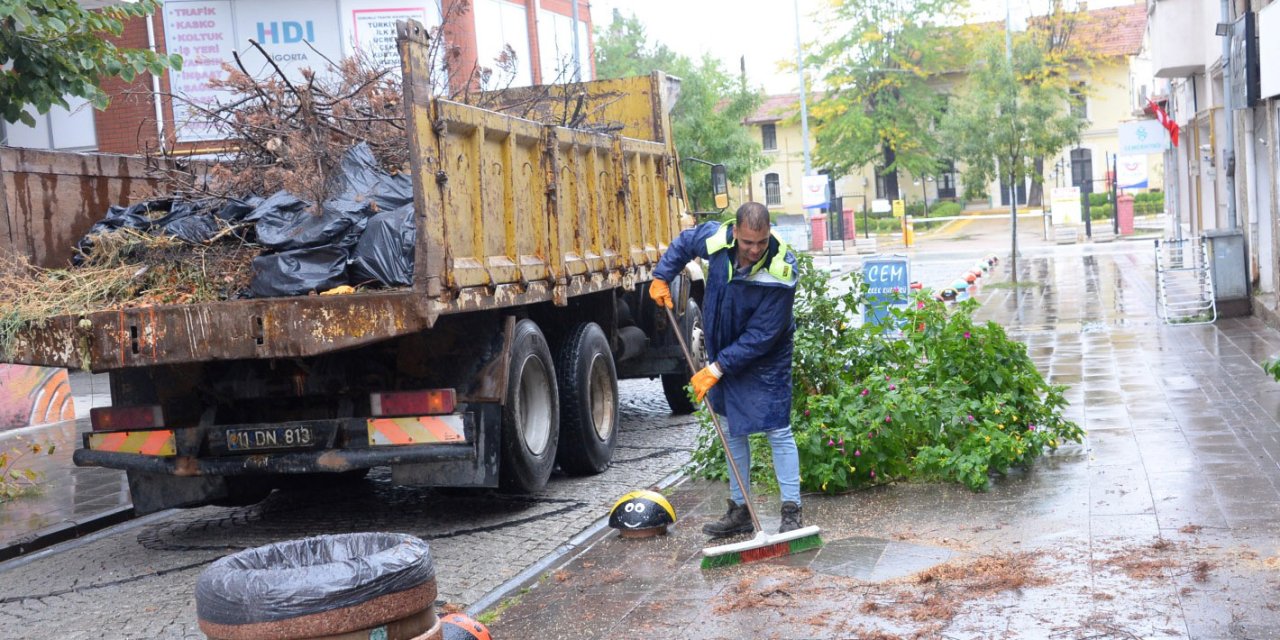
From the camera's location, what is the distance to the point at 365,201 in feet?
24.0

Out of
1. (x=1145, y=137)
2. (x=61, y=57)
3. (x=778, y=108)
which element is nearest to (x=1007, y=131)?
(x=1145, y=137)

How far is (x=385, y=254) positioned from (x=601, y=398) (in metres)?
2.73

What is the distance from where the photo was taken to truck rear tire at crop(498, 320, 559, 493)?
7.46m

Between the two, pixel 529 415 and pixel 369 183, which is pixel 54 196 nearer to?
pixel 369 183

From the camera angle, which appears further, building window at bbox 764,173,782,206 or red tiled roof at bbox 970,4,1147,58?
building window at bbox 764,173,782,206

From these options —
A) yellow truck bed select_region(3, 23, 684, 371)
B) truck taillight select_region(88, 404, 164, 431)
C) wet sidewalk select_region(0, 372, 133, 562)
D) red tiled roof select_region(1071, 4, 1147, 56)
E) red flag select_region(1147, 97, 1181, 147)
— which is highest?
red tiled roof select_region(1071, 4, 1147, 56)

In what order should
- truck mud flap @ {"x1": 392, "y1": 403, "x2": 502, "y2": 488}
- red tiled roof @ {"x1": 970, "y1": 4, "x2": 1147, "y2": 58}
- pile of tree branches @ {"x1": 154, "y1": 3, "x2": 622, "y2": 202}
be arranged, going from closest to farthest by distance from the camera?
truck mud flap @ {"x1": 392, "y1": 403, "x2": 502, "y2": 488} → pile of tree branches @ {"x1": 154, "y1": 3, "x2": 622, "y2": 202} → red tiled roof @ {"x1": 970, "y1": 4, "x2": 1147, "y2": 58}

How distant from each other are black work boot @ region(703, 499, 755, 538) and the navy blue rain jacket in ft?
1.35

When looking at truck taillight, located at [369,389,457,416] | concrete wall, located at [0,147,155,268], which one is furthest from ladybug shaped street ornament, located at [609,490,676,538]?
concrete wall, located at [0,147,155,268]

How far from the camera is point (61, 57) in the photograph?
28.5 feet

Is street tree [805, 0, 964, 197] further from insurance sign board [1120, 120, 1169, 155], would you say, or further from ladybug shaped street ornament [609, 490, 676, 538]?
ladybug shaped street ornament [609, 490, 676, 538]

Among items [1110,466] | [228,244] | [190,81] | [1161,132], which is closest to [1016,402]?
[1110,466]

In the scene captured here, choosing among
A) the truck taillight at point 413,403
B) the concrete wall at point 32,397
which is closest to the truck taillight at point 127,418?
the truck taillight at point 413,403

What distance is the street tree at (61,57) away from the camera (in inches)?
332
